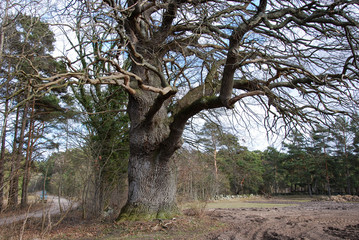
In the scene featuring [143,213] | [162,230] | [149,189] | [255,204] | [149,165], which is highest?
[149,165]

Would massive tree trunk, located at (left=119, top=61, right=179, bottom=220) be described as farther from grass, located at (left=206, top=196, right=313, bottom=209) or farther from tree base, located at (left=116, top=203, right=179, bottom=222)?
grass, located at (left=206, top=196, right=313, bottom=209)

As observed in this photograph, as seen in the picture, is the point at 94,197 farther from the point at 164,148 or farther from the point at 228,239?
the point at 228,239

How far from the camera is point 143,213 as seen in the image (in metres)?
6.64

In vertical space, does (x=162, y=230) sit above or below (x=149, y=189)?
below

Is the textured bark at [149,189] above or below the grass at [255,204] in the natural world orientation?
above

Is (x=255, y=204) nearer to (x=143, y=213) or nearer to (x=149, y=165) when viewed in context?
(x=149, y=165)

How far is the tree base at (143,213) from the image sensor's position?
657cm

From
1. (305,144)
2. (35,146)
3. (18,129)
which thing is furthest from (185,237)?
(18,129)

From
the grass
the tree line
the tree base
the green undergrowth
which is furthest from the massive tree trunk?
the grass

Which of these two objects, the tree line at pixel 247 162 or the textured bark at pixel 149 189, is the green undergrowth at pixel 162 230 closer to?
the textured bark at pixel 149 189

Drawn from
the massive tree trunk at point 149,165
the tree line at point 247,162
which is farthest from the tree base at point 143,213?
the tree line at point 247,162

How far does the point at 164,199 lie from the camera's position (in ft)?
23.2

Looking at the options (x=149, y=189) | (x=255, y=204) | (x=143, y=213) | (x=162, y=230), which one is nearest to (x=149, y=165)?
(x=149, y=189)

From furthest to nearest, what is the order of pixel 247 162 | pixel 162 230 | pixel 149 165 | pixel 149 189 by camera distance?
pixel 247 162
pixel 149 165
pixel 149 189
pixel 162 230
